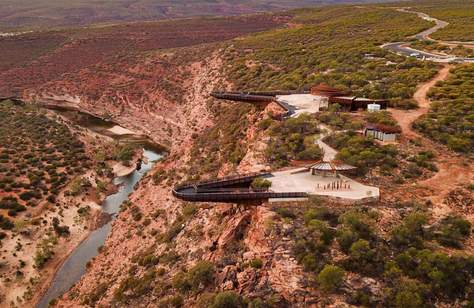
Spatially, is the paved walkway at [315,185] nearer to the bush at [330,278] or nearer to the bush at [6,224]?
the bush at [330,278]

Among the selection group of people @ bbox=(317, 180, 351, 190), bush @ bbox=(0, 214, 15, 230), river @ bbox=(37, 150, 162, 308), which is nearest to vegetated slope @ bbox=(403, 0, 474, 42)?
group of people @ bbox=(317, 180, 351, 190)

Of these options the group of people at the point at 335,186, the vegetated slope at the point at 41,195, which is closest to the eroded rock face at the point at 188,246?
the group of people at the point at 335,186

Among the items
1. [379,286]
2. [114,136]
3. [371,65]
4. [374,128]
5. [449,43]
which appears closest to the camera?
[379,286]

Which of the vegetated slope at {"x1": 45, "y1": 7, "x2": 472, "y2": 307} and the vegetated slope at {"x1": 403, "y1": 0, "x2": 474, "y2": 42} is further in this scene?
the vegetated slope at {"x1": 403, "y1": 0, "x2": 474, "y2": 42}

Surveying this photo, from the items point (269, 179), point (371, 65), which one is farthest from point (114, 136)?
point (269, 179)

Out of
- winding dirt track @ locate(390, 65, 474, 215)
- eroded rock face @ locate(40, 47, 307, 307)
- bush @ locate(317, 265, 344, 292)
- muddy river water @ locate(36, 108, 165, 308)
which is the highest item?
winding dirt track @ locate(390, 65, 474, 215)

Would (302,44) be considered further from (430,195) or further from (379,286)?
(379,286)

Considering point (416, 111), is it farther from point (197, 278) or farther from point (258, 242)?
point (197, 278)

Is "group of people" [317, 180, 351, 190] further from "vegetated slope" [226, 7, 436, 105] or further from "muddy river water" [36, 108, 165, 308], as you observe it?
"muddy river water" [36, 108, 165, 308]
